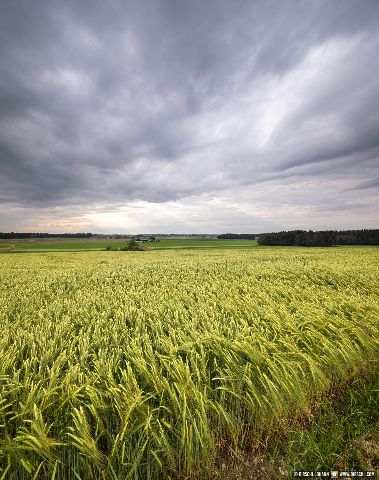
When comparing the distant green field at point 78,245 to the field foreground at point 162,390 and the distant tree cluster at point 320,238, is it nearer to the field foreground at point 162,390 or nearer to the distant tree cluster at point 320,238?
the distant tree cluster at point 320,238

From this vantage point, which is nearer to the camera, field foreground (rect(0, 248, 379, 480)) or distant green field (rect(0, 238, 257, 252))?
field foreground (rect(0, 248, 379, 480))

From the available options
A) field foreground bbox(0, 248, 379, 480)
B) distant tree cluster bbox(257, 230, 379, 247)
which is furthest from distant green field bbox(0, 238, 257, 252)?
field foreground bbox(0, 248, 379, 480)

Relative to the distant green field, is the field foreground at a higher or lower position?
higher

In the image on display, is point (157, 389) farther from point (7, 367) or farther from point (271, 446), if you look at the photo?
point (7, 367)

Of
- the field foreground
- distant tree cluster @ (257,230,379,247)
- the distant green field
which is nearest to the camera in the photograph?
the field foreground

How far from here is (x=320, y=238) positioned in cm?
8712

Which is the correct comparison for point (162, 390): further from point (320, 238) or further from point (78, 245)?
point (320, 238)

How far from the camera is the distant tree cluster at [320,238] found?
87181mm

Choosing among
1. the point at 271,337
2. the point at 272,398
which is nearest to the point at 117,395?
the point at 272,398

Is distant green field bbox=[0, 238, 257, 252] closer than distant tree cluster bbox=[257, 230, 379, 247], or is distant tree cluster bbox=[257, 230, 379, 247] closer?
distant green field bbox=[0, 238, 257, 252]

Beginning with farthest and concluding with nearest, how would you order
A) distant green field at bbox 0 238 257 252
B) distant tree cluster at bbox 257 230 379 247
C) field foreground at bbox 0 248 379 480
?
1. distant tree cluster at bbox 257 230 379 247
2. distant green field at bbox 0 238 257 252
3. field foreground at bbox 0 248 379 480

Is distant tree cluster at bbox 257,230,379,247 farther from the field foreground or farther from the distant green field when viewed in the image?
the field foreground

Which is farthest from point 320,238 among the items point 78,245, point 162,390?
point 162,390

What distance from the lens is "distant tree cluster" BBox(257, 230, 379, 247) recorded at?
87.2 metres
